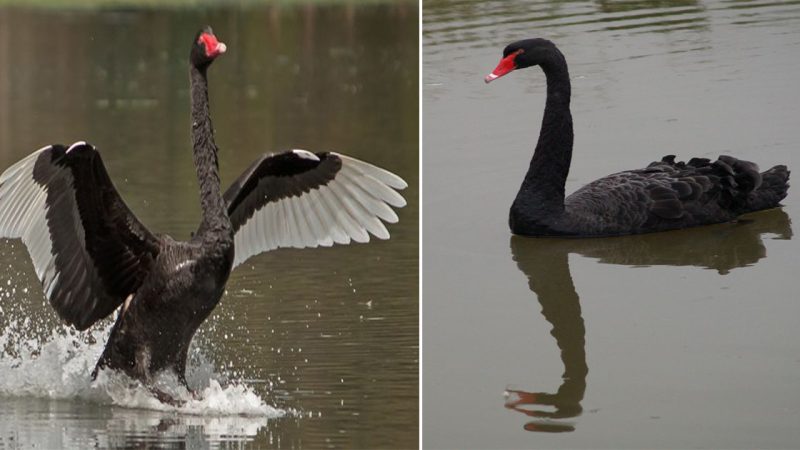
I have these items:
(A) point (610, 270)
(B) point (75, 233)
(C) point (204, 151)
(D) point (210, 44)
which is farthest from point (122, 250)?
(A) point (610, 270)

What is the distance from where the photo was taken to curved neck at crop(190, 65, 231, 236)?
4594 millimetres

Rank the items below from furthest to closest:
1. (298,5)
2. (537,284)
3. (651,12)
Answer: (298,5) → (651,12) → (537,284)

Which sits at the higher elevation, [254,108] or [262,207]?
[254,108]

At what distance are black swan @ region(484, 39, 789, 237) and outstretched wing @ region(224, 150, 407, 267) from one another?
71 cm

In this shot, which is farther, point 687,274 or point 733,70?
point 733,70

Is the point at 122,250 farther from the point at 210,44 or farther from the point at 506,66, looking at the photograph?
the point at 506,66

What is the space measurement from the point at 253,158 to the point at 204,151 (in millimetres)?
3518

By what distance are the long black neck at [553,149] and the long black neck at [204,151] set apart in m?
1.35

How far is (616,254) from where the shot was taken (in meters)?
5.43

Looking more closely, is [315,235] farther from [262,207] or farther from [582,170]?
[582,170]

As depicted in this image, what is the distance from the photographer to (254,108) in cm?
993

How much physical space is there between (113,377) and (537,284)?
4.37ft

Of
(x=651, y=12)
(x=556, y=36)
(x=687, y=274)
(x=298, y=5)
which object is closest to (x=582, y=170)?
(x=687, y=274)

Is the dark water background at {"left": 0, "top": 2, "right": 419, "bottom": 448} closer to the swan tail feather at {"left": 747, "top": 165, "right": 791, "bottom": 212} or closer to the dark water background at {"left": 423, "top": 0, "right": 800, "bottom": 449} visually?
the dark water background at {"left": 423, "top": 0, "right": 800, "bottom": 449}
